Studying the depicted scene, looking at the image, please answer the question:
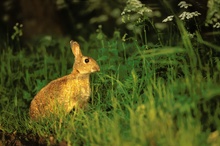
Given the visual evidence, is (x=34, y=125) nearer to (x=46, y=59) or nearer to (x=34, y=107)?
(x=34, y=107)

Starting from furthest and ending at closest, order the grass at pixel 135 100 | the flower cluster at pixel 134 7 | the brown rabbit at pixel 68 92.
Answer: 1. the brown rabbit at pixel 68 92
2. the flower cluster at pixel 134 7
3. the grass at pixel 135 100

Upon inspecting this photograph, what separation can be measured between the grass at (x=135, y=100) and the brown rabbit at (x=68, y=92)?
147mm

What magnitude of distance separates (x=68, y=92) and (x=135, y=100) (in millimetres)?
898

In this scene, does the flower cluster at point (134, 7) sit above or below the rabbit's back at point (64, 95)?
above

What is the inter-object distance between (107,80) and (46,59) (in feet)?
6.39

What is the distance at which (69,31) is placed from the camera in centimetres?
1310

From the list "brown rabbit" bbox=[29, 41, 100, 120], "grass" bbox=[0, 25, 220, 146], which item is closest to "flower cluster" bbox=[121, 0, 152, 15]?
"grass" bbox=[0, 25, 220, 146]

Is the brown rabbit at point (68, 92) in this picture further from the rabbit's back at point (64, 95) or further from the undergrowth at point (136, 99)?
the undergrowth at point (136, 99)

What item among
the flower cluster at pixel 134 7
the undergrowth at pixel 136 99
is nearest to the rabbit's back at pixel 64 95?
the undergrowth at pixel 136 99

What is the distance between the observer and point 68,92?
21.5ft

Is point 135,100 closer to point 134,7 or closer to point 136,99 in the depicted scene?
point 136,99

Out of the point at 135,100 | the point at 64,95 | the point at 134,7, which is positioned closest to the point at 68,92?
the point at 64,95

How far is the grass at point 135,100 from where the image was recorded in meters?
4.79

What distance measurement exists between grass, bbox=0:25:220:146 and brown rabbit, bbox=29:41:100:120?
15 cm
